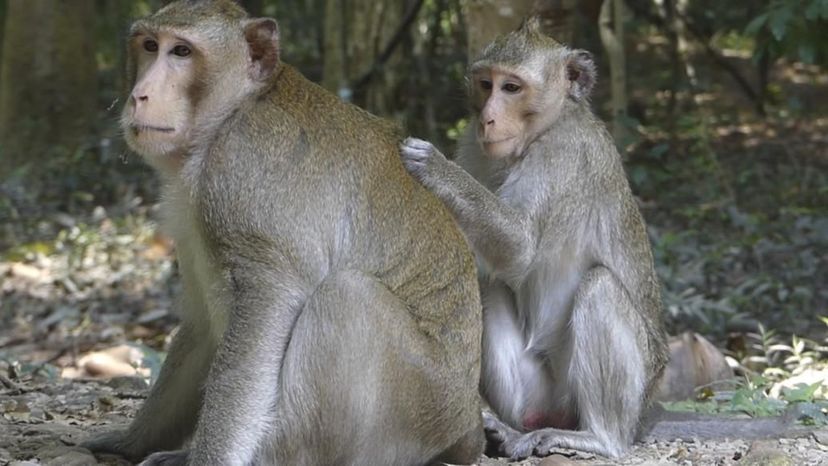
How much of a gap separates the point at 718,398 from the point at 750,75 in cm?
1252

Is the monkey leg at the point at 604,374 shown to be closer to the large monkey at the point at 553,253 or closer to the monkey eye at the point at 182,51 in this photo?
the large monkey at the point at 553,253

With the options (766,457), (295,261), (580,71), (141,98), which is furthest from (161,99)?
(766,457)

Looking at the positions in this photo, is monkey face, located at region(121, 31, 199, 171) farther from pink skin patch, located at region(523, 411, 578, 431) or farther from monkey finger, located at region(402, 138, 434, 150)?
pink skin patch, located at region(523, 411, 578, 431)

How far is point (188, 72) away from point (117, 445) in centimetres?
176

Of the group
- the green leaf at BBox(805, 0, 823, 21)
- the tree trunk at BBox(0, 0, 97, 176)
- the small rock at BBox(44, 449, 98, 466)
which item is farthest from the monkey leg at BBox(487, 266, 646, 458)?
the tree trunk at BBox(0, 0, 97, 176)

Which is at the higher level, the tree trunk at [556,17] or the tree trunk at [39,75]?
the tree trunk at [556,17]

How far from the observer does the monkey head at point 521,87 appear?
6.53 meters

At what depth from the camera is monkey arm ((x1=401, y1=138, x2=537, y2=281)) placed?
6.12 meters

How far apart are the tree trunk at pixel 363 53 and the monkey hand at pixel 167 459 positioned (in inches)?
299

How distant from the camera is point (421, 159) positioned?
596 cm

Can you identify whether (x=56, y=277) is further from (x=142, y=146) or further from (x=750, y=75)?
(x=750, y=75)

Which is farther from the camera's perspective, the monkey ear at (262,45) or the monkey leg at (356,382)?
the monkey ear at (262,45)

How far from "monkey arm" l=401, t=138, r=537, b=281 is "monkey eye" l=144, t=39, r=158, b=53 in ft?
4.67

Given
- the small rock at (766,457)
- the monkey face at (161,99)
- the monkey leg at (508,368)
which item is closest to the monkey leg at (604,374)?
the monkey leg at (508,368)
